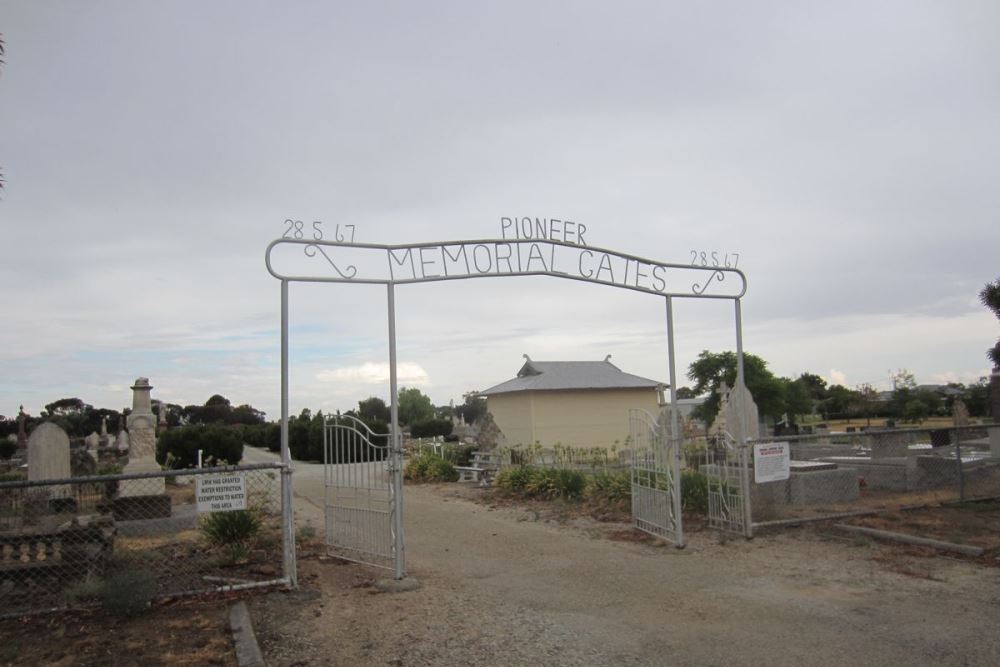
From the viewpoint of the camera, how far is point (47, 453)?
11891mm

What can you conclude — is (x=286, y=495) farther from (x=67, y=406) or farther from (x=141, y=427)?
(x=67, y=406)

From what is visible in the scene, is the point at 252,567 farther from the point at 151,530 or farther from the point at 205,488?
the point at 151,530

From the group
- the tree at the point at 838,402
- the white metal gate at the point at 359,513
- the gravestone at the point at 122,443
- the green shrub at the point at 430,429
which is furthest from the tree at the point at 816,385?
the white metal gate at the point at 359,513

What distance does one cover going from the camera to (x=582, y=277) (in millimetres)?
9164

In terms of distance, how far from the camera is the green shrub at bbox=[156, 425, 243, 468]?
23312 mm

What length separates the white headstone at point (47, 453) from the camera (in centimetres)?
1187

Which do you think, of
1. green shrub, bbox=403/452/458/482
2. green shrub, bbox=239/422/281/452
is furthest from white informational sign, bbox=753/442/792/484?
green shrub, bbox=239/422/281/452

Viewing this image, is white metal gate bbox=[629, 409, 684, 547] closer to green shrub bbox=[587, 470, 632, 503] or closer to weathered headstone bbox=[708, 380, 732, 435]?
green shrub bbox=[587, 470, 632, 503]

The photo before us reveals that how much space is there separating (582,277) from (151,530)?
7.61 metres

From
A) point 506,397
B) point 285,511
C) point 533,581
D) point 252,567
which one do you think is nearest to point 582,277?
point 533,581

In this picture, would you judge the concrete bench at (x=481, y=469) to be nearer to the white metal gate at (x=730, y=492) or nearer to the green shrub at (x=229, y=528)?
the white metal gate at (x=730, y=492)

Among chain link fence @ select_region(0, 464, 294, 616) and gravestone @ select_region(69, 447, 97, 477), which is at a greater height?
gravestone @ select_region(69, 447, 97, 477)

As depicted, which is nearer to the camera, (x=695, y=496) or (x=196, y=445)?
(x=695, y=496)

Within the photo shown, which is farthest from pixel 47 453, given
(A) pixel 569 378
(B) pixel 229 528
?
(A) pixel 569 378
